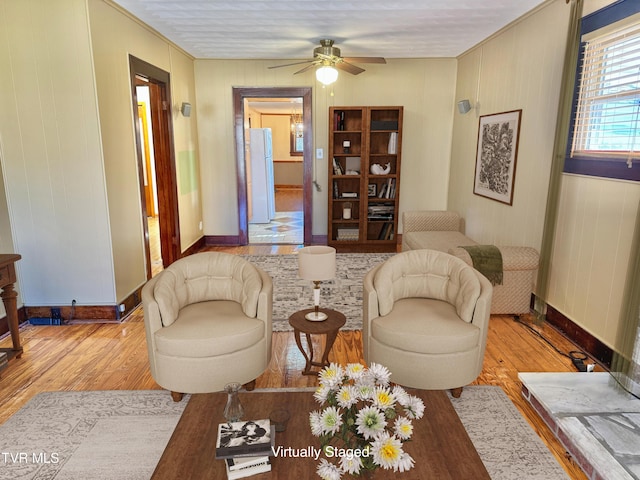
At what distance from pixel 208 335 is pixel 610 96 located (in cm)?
313

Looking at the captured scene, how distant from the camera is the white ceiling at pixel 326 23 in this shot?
3830 mm

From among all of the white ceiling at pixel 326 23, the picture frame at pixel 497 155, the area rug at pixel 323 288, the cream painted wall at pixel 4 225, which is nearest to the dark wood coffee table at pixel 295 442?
the area rug at pixel 323 288

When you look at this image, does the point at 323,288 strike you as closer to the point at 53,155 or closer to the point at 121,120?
the point at 121,120

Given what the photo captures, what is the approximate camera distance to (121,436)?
2.34 m

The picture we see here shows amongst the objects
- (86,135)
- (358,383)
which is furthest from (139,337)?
(358,383)

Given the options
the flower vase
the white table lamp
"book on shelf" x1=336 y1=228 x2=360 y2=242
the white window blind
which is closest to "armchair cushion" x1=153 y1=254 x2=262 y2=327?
the white table lamp

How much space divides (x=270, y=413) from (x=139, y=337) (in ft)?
6.90

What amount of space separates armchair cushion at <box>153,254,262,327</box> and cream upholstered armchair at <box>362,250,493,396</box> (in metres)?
0.81

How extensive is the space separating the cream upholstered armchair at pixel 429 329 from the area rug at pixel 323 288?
1.01m

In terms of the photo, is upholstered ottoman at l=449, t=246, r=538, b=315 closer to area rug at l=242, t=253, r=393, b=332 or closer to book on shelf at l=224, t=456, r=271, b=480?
area rug at l=242, t=253, r=393, b=332

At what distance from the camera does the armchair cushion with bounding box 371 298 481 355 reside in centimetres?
253

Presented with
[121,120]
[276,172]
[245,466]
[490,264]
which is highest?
[121,120]

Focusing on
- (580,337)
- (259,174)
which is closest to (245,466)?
(580,337)

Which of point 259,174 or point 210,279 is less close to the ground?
point 259,174
